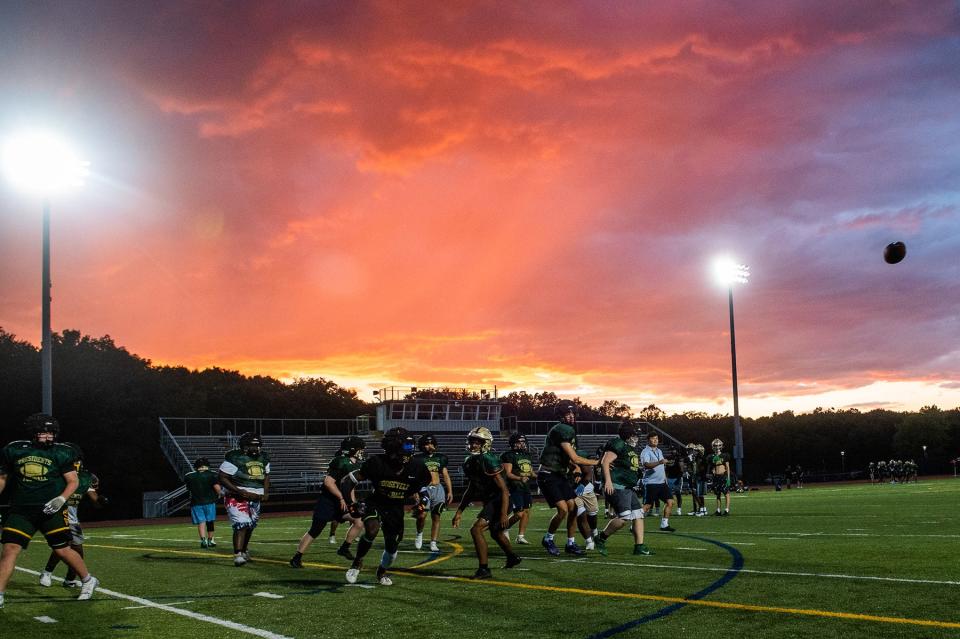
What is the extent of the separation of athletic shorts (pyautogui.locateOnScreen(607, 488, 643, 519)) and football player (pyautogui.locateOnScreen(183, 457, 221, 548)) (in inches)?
386

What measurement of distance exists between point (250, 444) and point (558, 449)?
4769mm

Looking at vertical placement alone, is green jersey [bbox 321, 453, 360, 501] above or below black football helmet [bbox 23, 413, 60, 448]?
below

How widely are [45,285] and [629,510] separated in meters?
19.0

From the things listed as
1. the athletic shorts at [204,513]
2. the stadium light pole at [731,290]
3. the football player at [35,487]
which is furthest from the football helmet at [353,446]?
the stadium light pole at [731,290]

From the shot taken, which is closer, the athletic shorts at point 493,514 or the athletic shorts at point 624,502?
the athletic shorts at point 493,514

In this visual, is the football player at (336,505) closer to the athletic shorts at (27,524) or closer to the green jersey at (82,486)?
the green jersey at (82,486)

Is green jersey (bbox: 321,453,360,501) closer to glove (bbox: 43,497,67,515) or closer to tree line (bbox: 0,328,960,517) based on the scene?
glove (bbox: 43,497,67,515)

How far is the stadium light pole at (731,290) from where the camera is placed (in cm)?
4962

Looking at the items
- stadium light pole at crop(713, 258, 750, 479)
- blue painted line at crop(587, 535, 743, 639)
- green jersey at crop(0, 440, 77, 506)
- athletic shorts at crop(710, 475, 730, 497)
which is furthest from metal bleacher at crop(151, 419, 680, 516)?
green jersey at crop(0, 440, 77, 506)

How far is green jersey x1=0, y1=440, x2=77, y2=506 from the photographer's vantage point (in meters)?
9.22

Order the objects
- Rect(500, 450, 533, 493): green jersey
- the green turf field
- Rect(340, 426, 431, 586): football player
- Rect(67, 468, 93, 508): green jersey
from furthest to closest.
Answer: Rect(500, 450, 533, 493): green jersey < Rect(67, 468, 93, 508): green jersey < Rect(340, 426, 431, 586): football player < the green turf field

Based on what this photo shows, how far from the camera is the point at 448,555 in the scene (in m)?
14.4

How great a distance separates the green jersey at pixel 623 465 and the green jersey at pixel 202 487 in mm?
10834

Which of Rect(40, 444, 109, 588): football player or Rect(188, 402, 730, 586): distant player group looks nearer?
Rect(188, 402, 730, 586): distant player group
